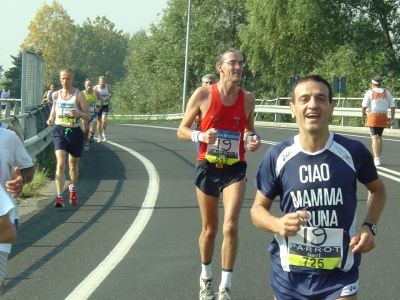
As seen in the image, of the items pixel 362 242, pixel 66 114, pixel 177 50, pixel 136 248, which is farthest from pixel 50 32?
pixel 362 242

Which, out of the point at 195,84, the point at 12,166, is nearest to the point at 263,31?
the point at 195,84

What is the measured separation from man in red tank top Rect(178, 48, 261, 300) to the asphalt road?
60cm

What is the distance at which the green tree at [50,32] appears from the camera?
11950 centimetres

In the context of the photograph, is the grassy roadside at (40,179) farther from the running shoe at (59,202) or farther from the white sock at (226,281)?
the white sock at (226,281)

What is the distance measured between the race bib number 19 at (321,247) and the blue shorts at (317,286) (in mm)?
62

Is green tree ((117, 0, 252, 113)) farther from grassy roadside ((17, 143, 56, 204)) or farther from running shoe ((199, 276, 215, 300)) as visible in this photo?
running shoe ((199, 276, 215, 300))

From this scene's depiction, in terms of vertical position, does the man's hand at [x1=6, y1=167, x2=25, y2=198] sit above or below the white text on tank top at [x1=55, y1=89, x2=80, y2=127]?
below

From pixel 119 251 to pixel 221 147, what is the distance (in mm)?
2223

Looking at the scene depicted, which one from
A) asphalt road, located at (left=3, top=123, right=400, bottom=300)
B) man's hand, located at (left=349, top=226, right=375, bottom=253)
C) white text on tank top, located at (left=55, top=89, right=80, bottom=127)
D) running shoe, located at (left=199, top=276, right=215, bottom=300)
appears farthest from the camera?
white text on tank top, located at (left=55, top=89, right=80, bottom=127)

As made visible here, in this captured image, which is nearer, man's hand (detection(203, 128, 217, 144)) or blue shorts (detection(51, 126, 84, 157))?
man's hand (detection(203, 128, 217, 144))

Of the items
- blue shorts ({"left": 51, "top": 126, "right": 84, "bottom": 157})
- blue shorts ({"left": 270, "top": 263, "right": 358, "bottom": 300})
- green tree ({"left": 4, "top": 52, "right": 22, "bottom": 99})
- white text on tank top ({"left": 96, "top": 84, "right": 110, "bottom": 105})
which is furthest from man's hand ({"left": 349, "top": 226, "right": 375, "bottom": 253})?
green tree ({"left": 4, "top": 52, "right": 22, "bottom": 99})

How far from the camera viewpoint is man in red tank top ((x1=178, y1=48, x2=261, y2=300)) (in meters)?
6.64

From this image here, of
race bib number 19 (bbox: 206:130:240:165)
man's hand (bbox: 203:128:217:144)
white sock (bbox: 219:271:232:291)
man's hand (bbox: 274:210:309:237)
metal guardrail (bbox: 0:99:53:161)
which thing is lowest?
white sock (bbox: 219:271:232:291)

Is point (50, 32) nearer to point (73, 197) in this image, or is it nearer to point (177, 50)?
point (177, 50)
